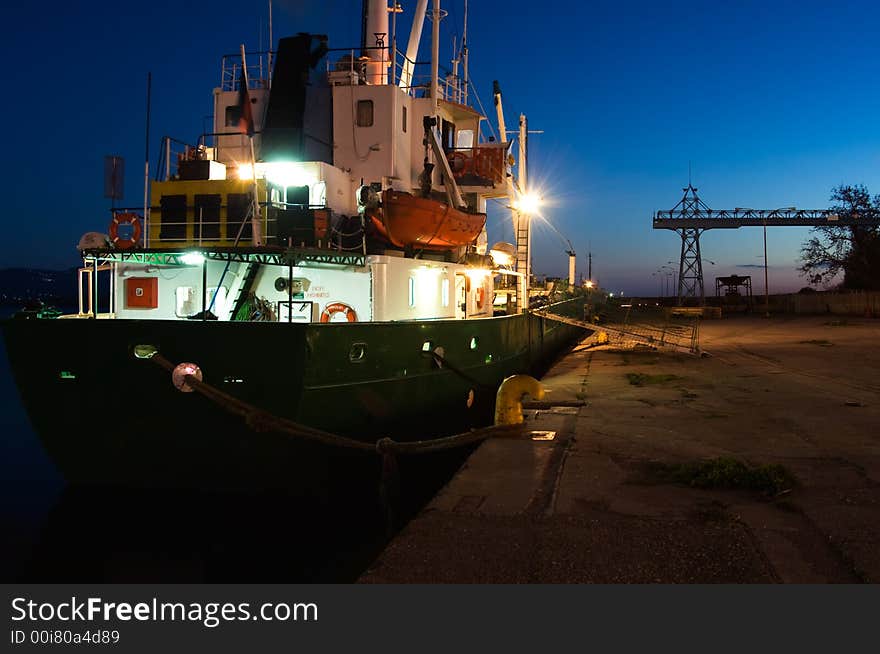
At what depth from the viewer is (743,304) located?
75.7 meters

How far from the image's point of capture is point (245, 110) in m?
14.2

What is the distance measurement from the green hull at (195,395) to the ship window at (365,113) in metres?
5.82

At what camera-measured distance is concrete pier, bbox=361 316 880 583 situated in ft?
16.9

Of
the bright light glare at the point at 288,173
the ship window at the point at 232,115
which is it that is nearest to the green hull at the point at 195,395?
the bright light glare at the point at 288,173

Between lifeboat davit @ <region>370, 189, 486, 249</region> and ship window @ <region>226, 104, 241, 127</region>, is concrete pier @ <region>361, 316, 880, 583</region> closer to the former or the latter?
lifeboat davit @ <region>370, 189, 486, 249</region>

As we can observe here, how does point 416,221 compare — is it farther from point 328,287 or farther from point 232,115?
point 232,115

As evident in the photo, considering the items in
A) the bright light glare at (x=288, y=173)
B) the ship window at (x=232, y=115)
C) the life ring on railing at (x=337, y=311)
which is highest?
the ship window at (x=232, y=115)

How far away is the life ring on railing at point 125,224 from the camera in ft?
35.2

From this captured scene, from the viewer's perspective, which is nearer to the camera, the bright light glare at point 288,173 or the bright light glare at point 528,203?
the bright light glare at point 288,173

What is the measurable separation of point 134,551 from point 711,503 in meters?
7.69

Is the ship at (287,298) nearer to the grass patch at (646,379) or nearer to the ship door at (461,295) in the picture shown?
the ship door at (461,295)

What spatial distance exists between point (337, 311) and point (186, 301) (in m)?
2.73

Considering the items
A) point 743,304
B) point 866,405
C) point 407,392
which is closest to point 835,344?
point 866,405

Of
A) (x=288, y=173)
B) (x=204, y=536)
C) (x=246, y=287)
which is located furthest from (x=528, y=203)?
(x=204, y=536)
